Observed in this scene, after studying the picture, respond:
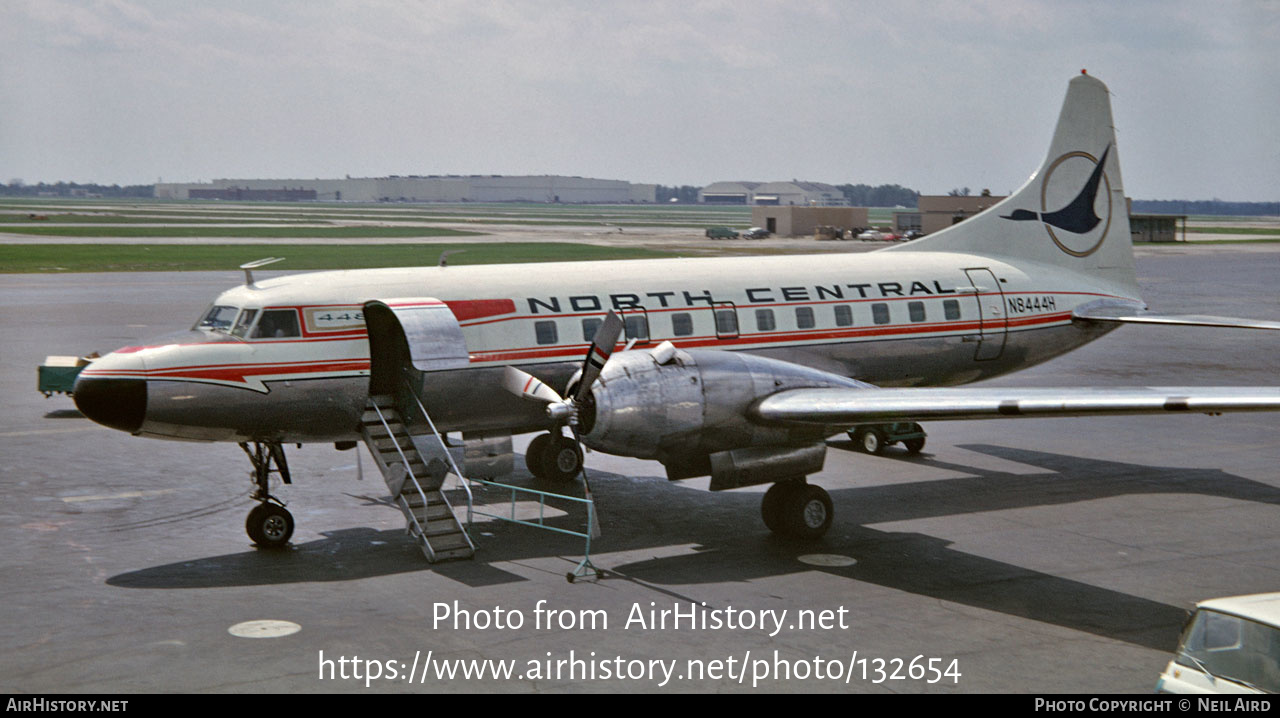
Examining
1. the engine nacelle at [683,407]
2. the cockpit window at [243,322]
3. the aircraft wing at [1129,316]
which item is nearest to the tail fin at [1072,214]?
the aircraft wing at [1129,316]

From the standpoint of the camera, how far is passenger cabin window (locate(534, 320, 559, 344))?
19625 mm

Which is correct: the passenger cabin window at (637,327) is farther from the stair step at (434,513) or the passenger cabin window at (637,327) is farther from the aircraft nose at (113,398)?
the aircraft nose at (113,398)

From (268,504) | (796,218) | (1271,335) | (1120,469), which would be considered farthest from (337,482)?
(796,218)

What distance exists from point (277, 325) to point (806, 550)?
8.85 m

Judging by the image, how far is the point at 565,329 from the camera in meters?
19.9

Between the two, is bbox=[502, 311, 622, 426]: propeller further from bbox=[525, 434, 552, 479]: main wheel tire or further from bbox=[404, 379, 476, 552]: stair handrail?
bbox=[525, 434, 552, 479]: main wheel tire

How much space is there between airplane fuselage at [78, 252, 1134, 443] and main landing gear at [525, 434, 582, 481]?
6.79ft

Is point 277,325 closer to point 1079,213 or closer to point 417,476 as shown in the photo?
point 417,476

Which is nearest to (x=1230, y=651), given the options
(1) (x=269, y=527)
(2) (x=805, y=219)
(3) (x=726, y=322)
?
(3) (x=726, y=322)

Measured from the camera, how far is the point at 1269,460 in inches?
941

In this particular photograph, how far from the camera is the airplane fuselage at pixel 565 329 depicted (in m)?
17.3

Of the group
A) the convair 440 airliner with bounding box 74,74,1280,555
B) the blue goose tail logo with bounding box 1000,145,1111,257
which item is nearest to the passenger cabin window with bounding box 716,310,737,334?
the convair 440 airliner with bounding box 74,74,1280,555
